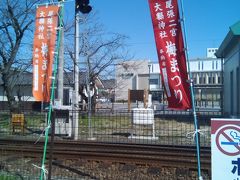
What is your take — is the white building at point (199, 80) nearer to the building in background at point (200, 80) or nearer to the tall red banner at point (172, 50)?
the building in background at point (200, 80)

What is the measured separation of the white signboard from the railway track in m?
3.51

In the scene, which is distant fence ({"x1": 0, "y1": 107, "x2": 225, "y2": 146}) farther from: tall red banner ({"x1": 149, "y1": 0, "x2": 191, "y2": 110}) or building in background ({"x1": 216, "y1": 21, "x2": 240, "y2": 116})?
tall red banner ({"x1": 149, "y1": 0, "x2": 191, "y2": 110})

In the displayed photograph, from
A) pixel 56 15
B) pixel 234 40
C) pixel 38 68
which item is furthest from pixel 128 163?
pixel 234 40

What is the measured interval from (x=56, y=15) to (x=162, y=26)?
2.21 m

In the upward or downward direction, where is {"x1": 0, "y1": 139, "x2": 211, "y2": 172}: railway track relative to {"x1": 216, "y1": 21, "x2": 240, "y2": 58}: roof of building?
downward

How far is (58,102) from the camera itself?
13.7 meters

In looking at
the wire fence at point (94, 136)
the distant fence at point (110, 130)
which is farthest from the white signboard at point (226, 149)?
the distant fence at point (110, 130)

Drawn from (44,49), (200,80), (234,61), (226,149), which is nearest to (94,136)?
(44,49)

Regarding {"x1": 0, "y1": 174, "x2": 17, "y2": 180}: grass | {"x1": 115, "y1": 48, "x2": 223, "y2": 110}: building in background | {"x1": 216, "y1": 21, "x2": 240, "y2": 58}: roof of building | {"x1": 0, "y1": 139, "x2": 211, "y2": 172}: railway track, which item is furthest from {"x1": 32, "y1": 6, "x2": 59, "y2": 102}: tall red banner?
{"x1": 115, "y1": 48, "x2": 223, "y2": 110}: building in background

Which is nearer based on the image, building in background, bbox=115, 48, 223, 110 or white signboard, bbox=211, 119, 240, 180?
white signboard, bbox=211, 119, 240, 180

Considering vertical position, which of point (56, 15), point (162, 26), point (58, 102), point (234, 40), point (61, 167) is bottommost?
point (61, 167)

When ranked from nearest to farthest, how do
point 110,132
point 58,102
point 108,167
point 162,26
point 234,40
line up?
point 162,26 → point 108,167 → point 58,102 → point 110,132 → point 234,40

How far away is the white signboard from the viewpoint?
5125 mm

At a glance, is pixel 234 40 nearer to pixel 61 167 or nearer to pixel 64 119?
pixel 64 119
